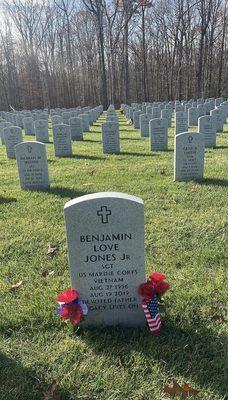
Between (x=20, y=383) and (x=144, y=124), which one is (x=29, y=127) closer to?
(x=144, y=124)

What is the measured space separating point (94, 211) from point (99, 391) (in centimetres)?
127

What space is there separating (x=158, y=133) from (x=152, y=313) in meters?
8.86

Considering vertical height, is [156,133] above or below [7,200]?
above

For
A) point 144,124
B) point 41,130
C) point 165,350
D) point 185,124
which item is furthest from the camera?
point 144,124

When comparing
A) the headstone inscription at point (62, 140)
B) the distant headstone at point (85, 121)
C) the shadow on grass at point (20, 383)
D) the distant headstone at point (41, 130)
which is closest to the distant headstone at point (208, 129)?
the headstone inscription at point (62, 140)

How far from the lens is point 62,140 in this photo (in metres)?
10.8

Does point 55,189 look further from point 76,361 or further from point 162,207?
point 76,361

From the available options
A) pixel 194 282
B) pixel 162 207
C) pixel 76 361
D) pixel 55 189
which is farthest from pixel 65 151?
pixel 76 361

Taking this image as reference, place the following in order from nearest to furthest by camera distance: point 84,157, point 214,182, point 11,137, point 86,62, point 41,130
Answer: point 214,182 < point 84,157 < point 11,137 < point 41,130 < point 86,62

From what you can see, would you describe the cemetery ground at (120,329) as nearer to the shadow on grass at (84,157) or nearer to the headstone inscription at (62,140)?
the shadow on grass at (84,157)

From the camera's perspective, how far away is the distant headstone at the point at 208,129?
35.8 ft

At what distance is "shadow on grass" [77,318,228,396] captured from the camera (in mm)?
2545

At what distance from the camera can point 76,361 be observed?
106 inches

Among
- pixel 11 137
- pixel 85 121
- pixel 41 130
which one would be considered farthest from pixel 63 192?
pixel 85 121
